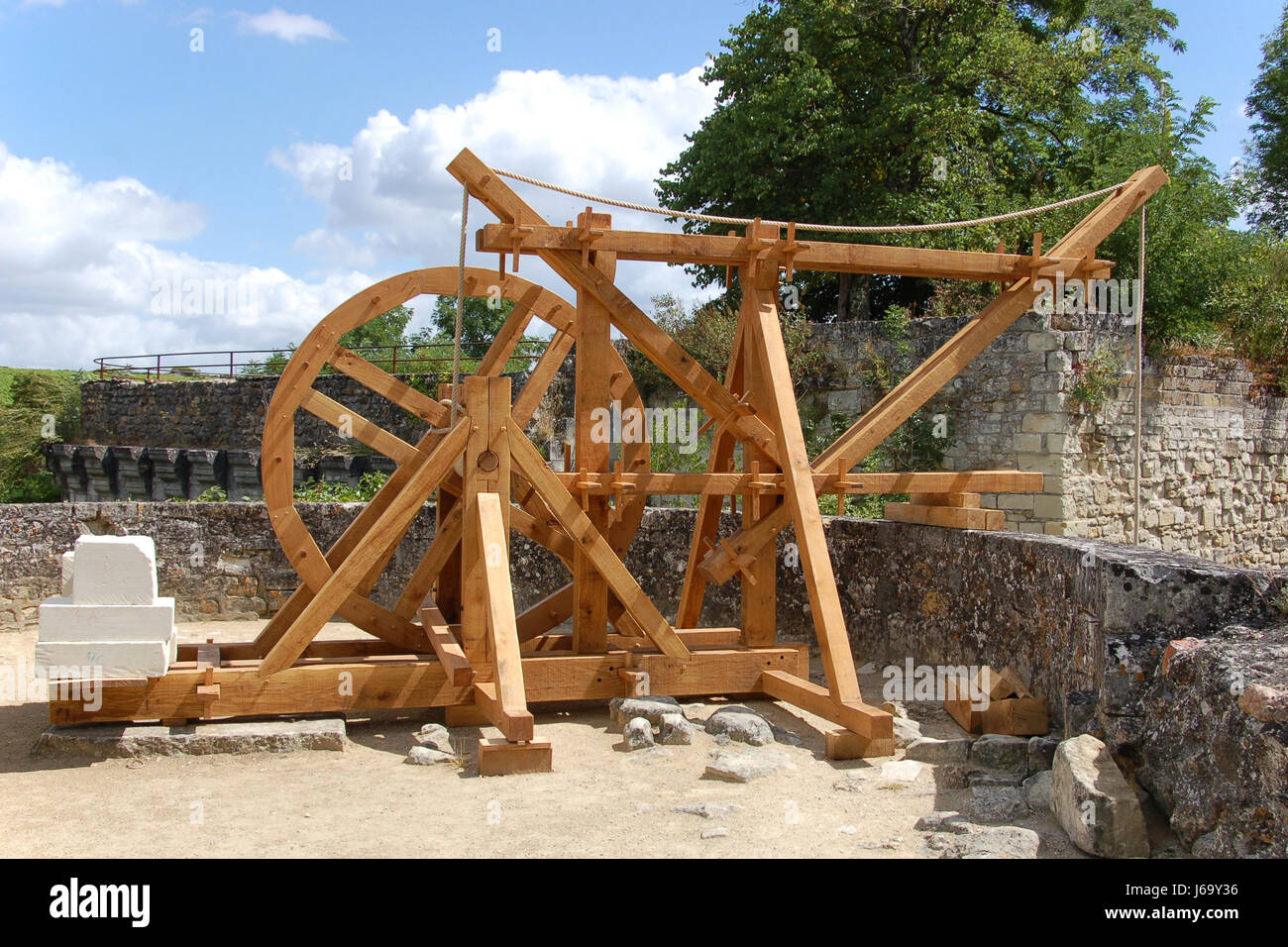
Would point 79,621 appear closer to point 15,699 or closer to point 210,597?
point 15,699

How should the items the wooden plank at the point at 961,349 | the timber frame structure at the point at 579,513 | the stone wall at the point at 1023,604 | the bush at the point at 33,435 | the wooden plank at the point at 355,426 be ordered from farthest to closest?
the bush at the point at 33,435
the wooden plank at the point at 355,426
the wooden plank at the point at 961,349
the timber frame structure at the point at 579,513
the stone wall at the point at 1023,604

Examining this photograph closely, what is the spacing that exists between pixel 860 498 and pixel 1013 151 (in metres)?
8.35

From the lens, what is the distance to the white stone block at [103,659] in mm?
4441

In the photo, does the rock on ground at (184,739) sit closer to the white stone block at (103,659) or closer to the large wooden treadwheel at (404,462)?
the white stone block at (103,659)

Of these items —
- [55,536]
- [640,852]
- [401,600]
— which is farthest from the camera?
[55,536]

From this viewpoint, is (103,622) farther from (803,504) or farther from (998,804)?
(998,804)

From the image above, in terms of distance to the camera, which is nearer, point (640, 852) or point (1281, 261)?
point (640, 852)

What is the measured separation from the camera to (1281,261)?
13.3 meters

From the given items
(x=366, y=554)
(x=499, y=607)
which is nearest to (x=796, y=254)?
(x=499, y=607)

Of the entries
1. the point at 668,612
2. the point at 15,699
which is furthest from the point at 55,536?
the point at 668,612

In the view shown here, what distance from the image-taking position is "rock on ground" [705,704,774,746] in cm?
507

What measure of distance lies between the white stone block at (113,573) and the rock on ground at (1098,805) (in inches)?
149

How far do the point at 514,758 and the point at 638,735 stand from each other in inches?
27.6

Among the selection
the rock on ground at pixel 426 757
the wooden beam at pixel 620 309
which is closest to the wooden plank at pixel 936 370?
the wooden beam at pixel 620 309
